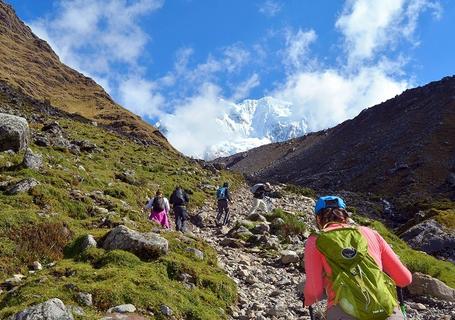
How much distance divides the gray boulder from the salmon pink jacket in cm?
1950

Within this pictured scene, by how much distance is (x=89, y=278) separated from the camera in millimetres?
9133

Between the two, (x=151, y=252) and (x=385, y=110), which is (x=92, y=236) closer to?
(x=151, y=252)

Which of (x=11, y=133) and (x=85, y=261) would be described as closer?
(x=85, y=261)

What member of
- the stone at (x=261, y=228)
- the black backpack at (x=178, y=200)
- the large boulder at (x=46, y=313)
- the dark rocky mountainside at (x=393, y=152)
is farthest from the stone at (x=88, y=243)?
the dark rocky mountainside at (x=393, y=152)

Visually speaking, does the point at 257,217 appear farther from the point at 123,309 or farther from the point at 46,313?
the point at 46,313

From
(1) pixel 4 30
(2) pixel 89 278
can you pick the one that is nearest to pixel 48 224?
(2) pixel 89 278

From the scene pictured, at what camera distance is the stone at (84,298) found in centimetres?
801

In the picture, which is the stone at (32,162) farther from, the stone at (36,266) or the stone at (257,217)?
the stone at (257,217)

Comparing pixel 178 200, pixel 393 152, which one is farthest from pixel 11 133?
pixel 393 152

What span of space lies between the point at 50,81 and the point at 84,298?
157941 millimetres

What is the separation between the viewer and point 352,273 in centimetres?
413

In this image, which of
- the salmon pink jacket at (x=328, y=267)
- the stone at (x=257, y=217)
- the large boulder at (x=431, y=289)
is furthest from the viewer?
the stone at (x=257, y=217)

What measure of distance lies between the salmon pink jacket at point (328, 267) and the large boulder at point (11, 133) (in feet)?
64.9

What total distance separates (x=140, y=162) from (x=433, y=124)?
236ft
